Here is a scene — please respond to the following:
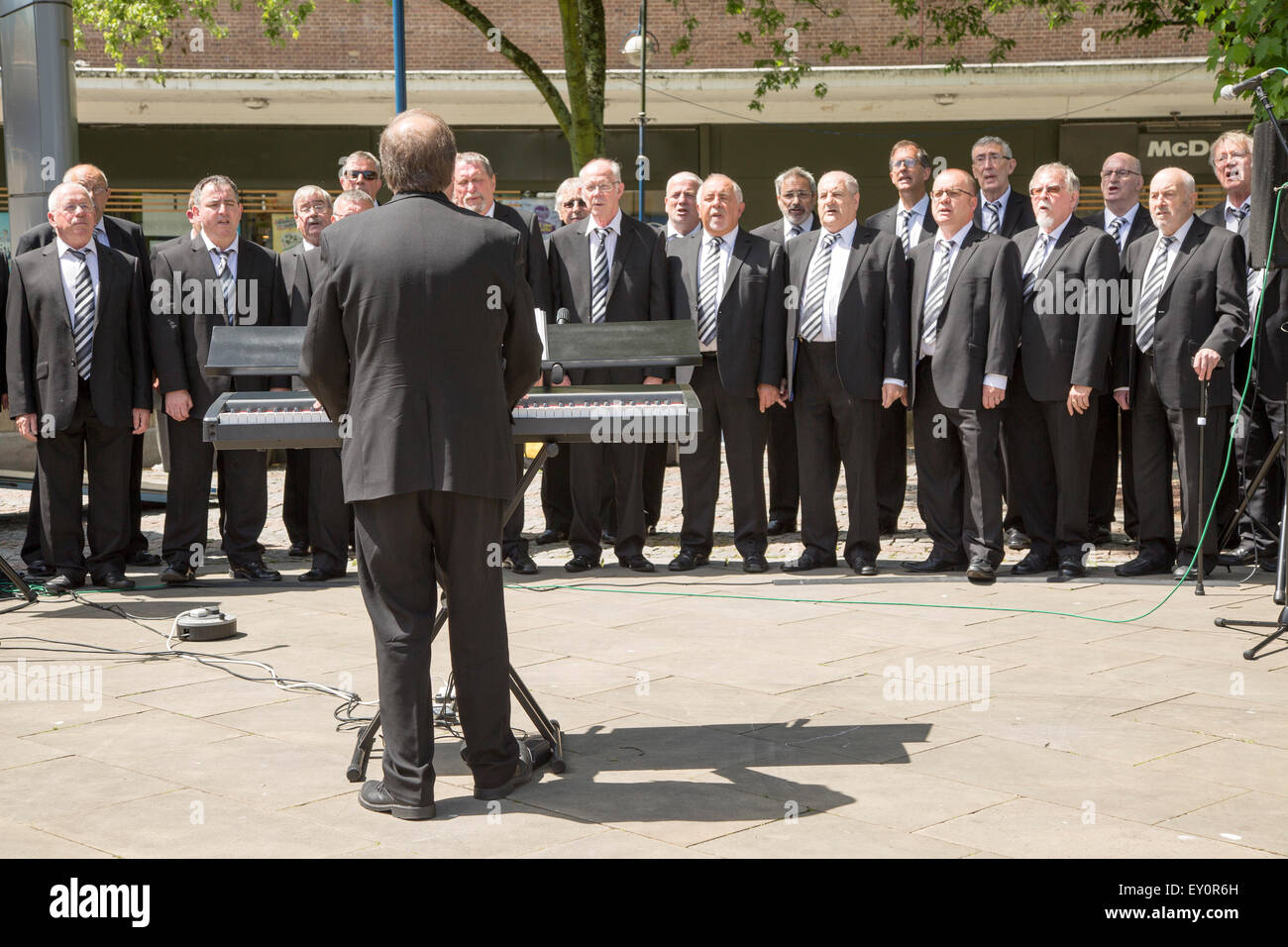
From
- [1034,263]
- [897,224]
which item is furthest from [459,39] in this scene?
[1034,263]

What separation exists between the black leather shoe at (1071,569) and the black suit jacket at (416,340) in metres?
5.10

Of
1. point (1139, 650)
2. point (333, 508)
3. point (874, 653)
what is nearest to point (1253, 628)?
point (1139, 650)

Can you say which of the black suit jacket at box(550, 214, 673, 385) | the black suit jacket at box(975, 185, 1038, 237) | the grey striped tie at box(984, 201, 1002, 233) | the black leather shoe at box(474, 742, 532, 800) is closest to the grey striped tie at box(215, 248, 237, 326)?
the black suit jacket at box(550, 214, 673, 385)

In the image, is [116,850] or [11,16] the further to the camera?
[11,16]

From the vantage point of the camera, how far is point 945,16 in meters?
17.0

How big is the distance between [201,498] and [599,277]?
2.83 m

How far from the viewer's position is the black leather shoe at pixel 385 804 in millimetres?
4570

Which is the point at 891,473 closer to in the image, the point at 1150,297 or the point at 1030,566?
the point at 1030,566

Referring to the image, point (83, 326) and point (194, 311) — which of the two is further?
point (194, 311)

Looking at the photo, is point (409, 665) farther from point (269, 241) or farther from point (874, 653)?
point (269, 241)

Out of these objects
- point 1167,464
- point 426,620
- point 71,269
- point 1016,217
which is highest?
point 1016,217

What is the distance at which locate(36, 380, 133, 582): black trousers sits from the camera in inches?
343

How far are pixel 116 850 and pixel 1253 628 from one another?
5.55 meters

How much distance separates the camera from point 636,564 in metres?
9.14
